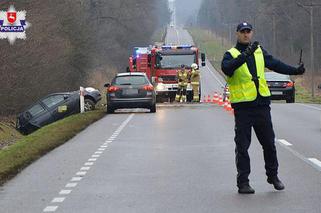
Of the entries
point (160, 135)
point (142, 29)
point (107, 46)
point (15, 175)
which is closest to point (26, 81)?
point (160, 135)

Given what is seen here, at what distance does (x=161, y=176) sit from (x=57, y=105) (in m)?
16.9

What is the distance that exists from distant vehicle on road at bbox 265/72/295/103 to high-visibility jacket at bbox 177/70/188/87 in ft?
12.4

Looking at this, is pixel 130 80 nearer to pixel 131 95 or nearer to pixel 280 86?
pixel 131 95

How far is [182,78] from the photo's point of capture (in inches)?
1283

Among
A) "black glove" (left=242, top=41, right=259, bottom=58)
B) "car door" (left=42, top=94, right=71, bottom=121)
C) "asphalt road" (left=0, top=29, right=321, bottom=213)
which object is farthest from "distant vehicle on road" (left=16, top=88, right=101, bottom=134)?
"black glove" (left=242, top=41, right=259, bottom=58)

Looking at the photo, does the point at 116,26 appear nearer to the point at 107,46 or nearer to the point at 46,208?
the point at 107,46

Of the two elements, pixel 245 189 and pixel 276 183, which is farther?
pixel 276 183

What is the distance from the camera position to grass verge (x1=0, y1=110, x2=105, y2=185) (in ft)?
37.5

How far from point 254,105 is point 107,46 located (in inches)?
2901

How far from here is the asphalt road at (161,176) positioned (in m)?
8.17

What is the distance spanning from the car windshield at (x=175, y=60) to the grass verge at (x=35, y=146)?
11976mm

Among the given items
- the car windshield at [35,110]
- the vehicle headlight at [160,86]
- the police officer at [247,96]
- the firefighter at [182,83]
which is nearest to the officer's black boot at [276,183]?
the police officer at [247,96]

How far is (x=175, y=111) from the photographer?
27.3 meters
